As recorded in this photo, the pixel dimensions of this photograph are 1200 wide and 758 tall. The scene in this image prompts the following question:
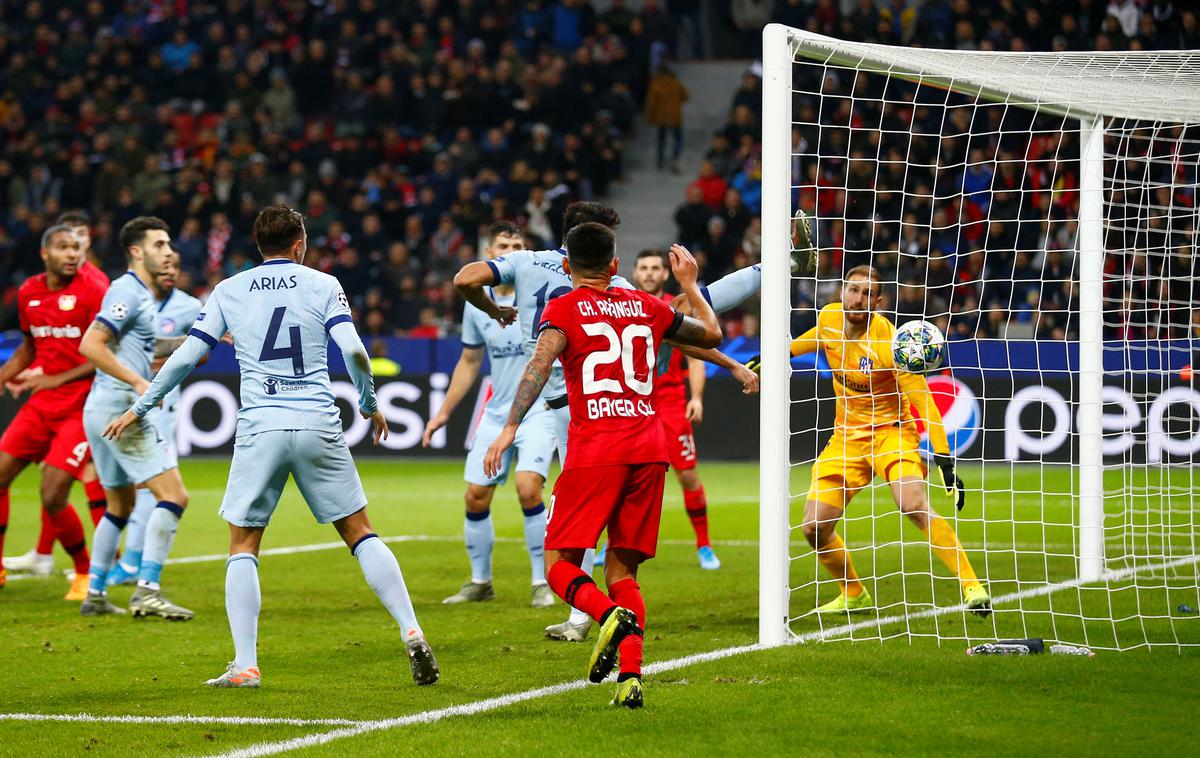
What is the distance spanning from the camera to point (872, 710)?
19.4 feet

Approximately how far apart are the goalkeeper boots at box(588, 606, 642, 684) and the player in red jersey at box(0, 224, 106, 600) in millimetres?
5328

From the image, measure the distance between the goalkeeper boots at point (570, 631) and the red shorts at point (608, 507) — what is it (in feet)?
6.01

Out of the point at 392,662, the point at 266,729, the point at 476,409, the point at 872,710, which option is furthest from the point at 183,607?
the point at 476,409

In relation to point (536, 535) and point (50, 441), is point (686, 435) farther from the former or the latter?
point (50, 441)

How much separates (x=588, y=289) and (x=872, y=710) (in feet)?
6.69

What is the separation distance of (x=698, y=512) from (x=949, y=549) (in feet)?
10.00

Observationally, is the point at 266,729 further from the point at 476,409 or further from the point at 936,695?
the point at 476,409

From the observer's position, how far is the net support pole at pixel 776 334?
24.7 ft

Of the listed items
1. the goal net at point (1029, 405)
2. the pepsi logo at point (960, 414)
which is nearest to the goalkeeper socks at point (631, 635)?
the goal net at point (1029, 405)

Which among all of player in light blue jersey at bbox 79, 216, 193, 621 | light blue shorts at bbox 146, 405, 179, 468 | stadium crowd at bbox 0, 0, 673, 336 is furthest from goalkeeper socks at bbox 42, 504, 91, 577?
stadium crowd at bbox 0, 0, 673, 336

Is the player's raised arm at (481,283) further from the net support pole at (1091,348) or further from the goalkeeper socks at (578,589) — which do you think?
the net support pole at (1091,348)

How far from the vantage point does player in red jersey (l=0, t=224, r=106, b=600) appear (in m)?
9.95

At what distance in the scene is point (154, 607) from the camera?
902cm

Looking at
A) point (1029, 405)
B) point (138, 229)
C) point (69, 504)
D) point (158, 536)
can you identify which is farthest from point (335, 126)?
point (158, 536)
